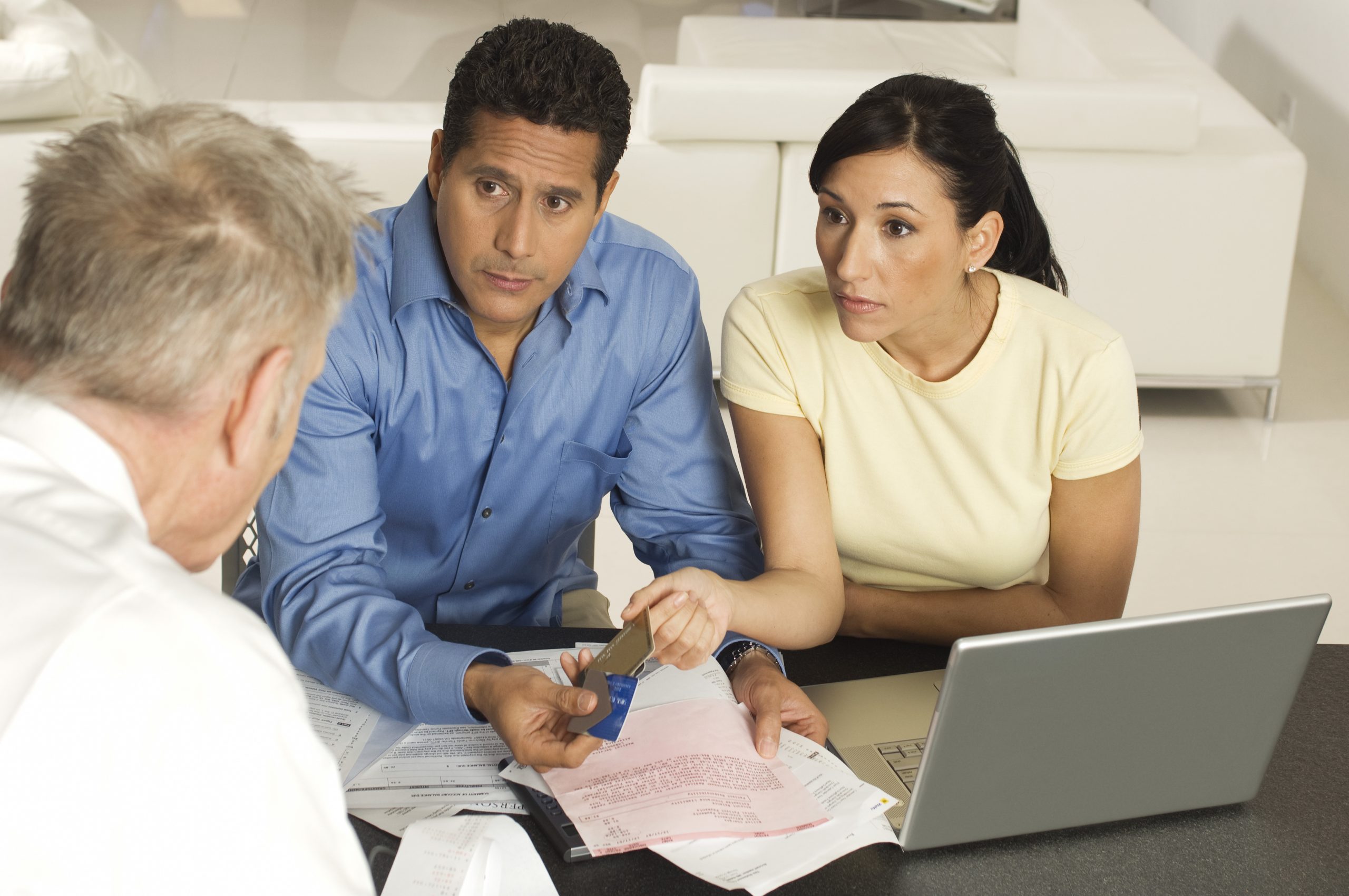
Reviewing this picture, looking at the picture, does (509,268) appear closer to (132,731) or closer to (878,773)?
(878,773)

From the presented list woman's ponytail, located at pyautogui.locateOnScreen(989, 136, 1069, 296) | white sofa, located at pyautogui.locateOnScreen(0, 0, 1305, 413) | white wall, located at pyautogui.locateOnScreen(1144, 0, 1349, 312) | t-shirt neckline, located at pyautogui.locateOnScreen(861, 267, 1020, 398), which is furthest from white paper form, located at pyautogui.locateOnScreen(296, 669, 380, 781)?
white wall, located at pyautogui.locateOnScreen(1144, 0, 1349, 312)

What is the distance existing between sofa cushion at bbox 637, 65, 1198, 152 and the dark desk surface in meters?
2.14

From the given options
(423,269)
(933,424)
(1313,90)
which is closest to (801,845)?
(933,424)

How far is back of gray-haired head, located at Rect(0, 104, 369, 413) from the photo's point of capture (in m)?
0.72

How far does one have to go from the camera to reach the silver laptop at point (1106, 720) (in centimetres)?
103

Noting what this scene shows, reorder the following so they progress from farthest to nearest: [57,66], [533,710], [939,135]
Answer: [57,66], [939,135], [533,710]

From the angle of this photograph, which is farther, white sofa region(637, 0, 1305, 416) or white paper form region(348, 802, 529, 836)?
white sofa region(637, 0, 1305, 416)

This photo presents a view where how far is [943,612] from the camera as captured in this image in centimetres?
159

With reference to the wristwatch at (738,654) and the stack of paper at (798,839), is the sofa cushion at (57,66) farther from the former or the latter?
the stack of paper at (798,839)

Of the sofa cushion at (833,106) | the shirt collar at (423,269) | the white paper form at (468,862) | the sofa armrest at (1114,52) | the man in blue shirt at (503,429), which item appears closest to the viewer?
the white paper form at (468,862)

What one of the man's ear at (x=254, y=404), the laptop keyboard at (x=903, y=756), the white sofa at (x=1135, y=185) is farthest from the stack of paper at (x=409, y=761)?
the white sofa at (x=1135, y=185)

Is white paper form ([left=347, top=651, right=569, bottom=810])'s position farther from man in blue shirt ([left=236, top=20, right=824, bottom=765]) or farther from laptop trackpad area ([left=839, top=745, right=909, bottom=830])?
laptop trackpad area ([left=839, top=745, right=909, bottom=830])

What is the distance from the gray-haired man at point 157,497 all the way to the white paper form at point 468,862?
279mm

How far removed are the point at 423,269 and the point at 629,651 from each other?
0.63m
